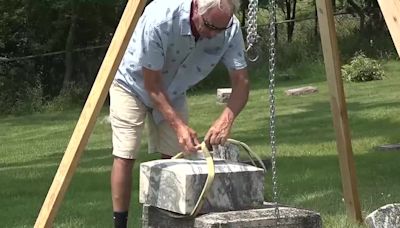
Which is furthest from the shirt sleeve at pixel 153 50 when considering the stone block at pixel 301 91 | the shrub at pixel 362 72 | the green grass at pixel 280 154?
the shrub at pixel 362 72

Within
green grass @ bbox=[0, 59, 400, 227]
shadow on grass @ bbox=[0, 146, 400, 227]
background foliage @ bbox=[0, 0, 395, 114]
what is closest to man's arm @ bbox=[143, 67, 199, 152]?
green grass @ bbox=[0, 59, 400, 227]

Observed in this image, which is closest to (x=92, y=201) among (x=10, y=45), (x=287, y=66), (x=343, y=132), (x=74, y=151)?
(x=343, y=132)

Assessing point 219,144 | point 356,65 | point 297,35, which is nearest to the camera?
point 219,144

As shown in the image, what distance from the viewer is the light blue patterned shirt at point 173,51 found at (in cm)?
443

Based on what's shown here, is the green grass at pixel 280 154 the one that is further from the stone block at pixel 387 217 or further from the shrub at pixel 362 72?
the stone block at pixel 387 217

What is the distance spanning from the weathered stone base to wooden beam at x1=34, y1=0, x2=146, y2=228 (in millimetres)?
466

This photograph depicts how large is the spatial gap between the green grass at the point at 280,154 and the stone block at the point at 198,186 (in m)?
1.40

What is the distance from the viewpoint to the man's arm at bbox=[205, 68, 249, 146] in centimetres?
432

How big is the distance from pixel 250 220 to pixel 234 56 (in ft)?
3.90

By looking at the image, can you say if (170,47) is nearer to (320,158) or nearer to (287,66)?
(320,158)

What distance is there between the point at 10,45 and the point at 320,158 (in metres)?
17.2

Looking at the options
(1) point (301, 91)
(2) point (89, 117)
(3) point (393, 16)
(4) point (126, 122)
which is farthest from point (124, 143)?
(1) point (301, 91)

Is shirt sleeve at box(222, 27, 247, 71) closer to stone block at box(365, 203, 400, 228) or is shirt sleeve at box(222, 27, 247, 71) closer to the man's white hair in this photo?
the man's white hair

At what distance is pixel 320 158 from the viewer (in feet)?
31.4
